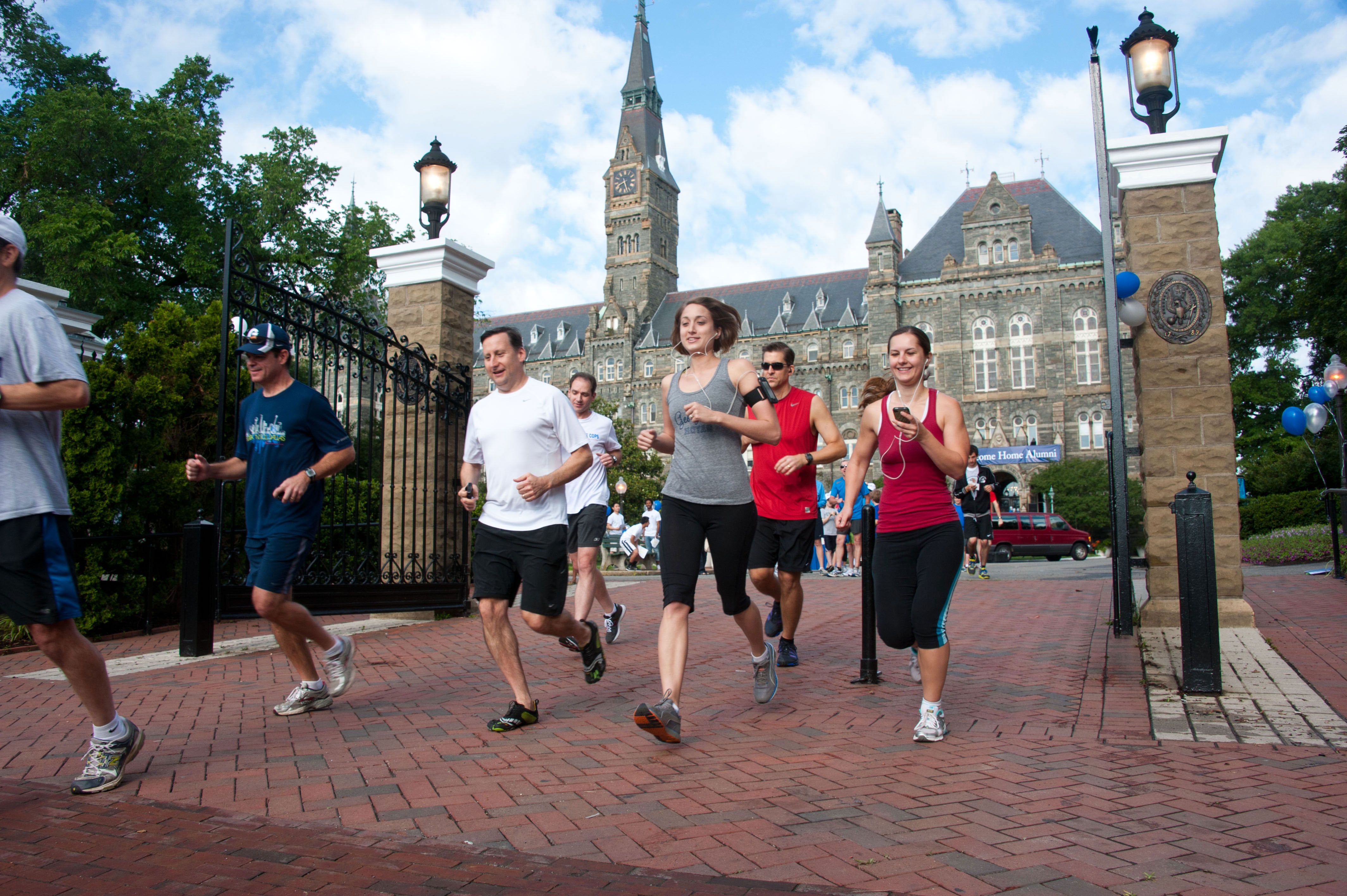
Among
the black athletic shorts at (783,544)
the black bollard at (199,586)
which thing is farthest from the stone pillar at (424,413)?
the black athletic shorts at (783,544)

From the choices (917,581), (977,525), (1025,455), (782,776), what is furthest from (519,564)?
(1025,455)

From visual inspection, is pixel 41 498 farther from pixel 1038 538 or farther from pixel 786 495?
pixel 1038 538

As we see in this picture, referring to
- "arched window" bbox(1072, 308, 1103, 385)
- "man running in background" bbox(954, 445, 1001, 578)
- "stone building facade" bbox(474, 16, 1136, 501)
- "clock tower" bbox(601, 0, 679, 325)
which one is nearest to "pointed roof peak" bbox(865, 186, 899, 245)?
"stone building facade" bbox(474, 16, 1136, 501)

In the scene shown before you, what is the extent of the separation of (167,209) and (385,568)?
23808 mm

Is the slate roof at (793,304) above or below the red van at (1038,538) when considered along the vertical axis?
above

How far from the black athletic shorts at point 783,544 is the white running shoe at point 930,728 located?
1.70 m

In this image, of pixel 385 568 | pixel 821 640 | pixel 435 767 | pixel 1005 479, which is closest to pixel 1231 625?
pixel 821 640

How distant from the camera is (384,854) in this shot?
2.71m

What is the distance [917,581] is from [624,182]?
85995mm

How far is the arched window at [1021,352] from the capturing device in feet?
182

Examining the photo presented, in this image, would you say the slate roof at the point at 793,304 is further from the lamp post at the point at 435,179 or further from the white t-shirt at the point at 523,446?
the white t-shirt at the point at 523,446

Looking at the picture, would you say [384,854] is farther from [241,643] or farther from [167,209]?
[167,209]

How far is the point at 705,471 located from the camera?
13.6 feet

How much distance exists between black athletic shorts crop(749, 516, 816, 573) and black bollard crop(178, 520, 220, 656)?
374 centimetres
